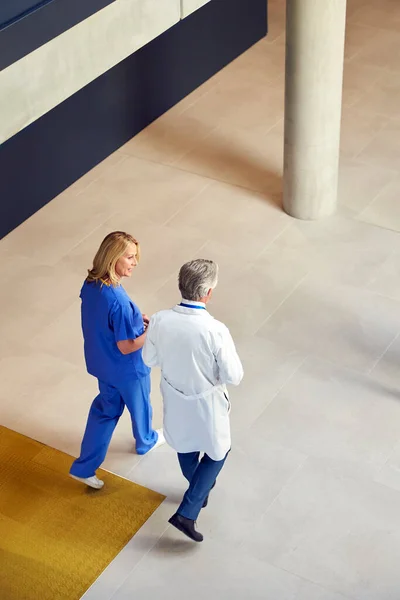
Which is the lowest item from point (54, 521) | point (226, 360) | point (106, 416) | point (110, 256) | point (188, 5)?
point (54, 521)

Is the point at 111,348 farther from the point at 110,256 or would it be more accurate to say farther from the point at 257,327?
the point at 257,327

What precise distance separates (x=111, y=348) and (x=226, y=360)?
31.5 inches

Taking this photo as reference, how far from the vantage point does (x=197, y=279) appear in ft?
15.9

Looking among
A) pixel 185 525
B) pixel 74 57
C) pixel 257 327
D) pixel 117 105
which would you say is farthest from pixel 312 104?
pixel 185 525

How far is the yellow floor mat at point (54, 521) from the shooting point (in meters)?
5.46

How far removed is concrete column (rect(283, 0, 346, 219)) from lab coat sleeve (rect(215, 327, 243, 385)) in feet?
11.6

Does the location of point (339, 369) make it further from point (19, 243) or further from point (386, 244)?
point (19, 243)

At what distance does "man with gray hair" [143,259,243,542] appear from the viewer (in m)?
4.88

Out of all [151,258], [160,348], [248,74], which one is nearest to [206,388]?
[160,348]

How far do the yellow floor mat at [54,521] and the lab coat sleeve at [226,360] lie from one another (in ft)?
4.33

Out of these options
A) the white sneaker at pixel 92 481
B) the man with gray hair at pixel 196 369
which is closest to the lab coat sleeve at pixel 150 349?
the man with gray hair at pixel 196 369

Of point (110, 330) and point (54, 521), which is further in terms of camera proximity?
point (54, 521)

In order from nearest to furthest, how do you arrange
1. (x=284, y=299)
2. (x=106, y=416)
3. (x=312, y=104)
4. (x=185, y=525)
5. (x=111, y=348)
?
1. (x=111, y=348)
2. (x=185, y=525)
3. (x=106, y=416)
4. (x=284, y=299)
5. (x=312, y=104)

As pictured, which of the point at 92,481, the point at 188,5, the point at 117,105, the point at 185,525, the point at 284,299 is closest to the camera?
the point at 185,525
